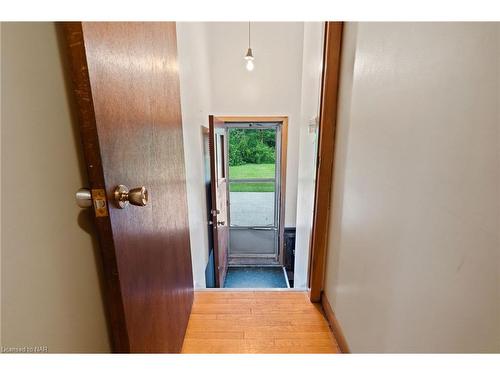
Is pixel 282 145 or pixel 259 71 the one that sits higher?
pixel 259 71

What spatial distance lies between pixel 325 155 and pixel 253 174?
299 cm

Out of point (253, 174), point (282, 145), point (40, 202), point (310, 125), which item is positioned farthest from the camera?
point (253, 174)

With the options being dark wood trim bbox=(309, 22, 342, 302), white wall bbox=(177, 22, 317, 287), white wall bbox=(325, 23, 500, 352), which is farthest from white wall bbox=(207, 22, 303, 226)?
white wall bbox=(325, 23, 500, 352)

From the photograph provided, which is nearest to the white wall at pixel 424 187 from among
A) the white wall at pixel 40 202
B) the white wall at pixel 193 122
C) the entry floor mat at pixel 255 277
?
the white wall at pixel 40 202

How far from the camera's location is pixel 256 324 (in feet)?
4.35

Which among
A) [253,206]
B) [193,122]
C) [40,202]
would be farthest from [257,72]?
[40,202]

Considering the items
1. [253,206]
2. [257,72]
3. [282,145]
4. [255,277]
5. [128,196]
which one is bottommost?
[255,277]

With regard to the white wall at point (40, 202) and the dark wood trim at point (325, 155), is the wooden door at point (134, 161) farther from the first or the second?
the dark wood trim at point (325, 155)

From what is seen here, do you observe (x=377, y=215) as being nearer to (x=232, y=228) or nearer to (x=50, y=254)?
(x=50, y=254)

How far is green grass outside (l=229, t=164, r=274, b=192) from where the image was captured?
4152mm

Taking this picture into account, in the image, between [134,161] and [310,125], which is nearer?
[134,161]

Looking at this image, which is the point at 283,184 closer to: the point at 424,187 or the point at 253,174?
the point at 253,174

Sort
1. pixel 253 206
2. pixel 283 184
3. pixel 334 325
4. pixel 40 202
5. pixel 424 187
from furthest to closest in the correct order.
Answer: pixel 253 206 → pixel 283 184 → pixel 334 325 → pixel 424 187 → pixel 40 202

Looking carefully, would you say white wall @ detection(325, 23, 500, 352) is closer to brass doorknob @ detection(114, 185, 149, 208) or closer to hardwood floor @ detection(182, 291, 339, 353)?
hardwood floor @ detection(182, 291, 339, 353)
